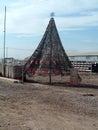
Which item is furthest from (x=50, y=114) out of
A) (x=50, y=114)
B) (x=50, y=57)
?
(x=50, y=57)

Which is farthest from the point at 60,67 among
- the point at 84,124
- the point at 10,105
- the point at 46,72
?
the point at 84,124

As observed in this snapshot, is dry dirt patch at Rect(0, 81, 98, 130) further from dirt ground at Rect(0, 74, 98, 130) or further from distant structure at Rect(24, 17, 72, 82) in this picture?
distant structure at Rect(24, 17, 72, 82)

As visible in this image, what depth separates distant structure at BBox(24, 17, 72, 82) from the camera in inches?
1191

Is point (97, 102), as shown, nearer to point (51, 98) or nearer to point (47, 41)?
point (51, 98)

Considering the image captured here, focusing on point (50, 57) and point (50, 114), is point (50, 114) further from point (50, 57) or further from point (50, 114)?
point (50, 57)

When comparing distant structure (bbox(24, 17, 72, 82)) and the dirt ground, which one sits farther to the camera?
distant structure (bbox(24, 17, 72, 82))

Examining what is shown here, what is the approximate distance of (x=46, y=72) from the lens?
30.5 m

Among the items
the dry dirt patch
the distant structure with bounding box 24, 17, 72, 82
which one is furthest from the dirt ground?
the distant structure with bounding box 24, 17, 72, 82

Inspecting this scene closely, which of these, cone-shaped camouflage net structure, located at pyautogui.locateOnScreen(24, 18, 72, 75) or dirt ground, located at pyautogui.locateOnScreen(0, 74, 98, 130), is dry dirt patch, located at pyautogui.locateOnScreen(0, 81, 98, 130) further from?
cone-shaped camouflage net structure, located at pyautogui.locateOnScreen(24, 18, 72, 75)

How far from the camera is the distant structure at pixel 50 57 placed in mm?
30250

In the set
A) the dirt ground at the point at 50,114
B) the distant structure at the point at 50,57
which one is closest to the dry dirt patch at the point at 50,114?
the dirt ground at the point at 50,114

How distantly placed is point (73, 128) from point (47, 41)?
68.3 feet

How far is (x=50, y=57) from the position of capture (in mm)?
30453

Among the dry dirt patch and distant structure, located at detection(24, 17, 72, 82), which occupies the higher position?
distant structure, located at detection(24, 17, 72, 82)
